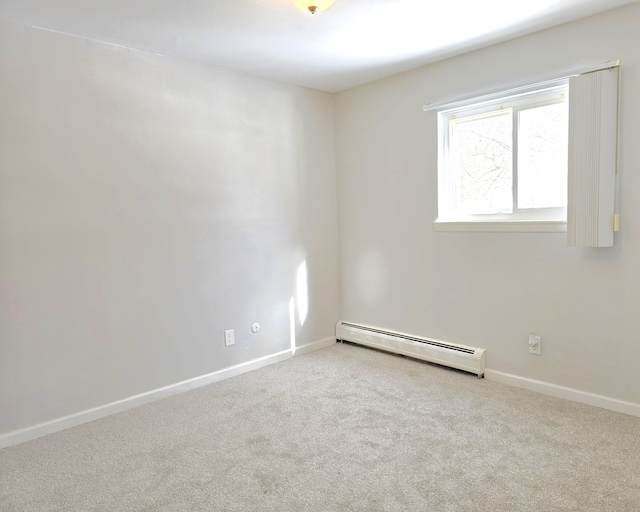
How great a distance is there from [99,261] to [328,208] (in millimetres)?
2031

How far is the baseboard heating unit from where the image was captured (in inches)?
130

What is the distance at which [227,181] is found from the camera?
11.2ft

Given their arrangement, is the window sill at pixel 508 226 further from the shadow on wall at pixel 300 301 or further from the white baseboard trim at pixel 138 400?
the white baseboard trim at pixel 138 400

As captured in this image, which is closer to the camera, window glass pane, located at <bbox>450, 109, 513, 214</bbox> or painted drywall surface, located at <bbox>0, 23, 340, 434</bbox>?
painted drywall surface, located at <bbox>0, 23, 340, 434</bbox>

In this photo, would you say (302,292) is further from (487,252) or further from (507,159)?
(507,159)

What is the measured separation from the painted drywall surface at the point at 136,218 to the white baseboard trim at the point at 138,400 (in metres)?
0.04

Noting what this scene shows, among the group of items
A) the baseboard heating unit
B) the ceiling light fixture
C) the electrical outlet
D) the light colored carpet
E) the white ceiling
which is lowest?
the light colored carpet

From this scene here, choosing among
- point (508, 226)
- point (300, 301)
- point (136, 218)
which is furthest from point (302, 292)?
point (508, 226)

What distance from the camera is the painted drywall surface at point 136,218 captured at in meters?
2.54

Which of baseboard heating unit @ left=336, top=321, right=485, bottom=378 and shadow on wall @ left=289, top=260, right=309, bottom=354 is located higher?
shadow on wall @ left=289, top=260, right=309, bottom=354

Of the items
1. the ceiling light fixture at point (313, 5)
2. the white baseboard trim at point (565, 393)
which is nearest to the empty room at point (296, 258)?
the white baseboard trim at point (565, 393)

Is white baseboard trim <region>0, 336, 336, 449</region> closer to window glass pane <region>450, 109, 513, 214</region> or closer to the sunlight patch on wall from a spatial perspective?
the sunlight patch on wall

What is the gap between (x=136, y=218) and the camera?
2.96 meters

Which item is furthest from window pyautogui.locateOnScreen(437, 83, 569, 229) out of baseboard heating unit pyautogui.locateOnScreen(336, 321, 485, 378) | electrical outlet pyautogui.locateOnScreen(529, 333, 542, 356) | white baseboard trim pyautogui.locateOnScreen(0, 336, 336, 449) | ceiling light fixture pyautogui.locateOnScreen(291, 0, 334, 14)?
white baseboard trim pyautogui.locateOnScreen(0, 336, 336, 449)
